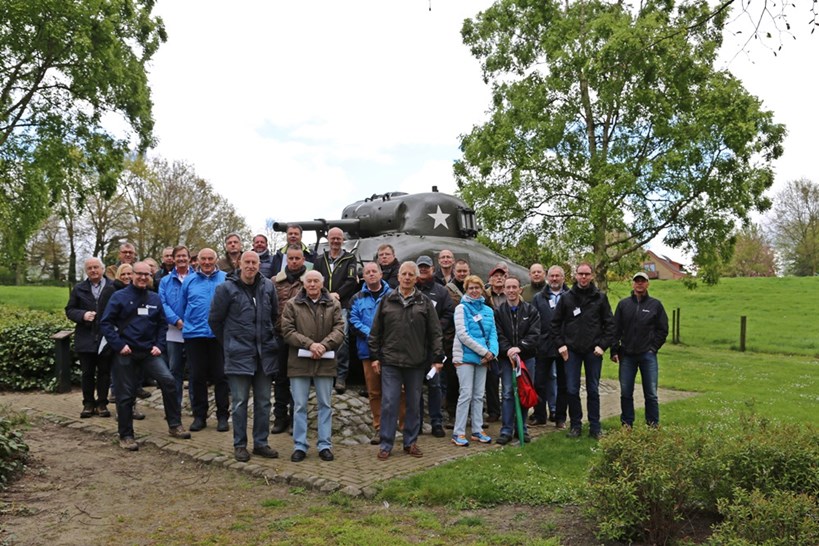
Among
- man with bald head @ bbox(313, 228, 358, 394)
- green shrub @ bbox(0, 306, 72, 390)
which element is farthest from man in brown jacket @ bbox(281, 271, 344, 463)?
green shrub @ bbox(0, 306, 72, 390)

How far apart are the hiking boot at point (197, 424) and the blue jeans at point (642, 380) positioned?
17.0 feet

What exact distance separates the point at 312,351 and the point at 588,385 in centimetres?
351

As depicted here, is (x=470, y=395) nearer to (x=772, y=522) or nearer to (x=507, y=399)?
(x=507, y=399)

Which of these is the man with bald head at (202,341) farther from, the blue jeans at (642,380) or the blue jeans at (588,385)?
the blue jeans at (642,380)

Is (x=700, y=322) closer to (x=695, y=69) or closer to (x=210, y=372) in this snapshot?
(x=695, y=69)

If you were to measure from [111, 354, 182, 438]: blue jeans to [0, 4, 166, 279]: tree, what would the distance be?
49.1ft

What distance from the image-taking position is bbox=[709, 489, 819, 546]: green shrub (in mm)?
4070

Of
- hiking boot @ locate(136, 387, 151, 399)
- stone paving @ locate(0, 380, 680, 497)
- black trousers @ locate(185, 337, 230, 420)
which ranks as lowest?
stone paving @ locate(0, 380, 680, 497)

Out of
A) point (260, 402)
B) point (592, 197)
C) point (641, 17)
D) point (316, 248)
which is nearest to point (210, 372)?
point (260, 402)

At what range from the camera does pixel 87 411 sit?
31.1 feet

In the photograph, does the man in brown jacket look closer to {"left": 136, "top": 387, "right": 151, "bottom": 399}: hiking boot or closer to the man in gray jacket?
the man in gray jacket

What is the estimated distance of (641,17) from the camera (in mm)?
21688

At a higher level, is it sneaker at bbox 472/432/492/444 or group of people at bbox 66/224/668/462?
group of people at bbox 66/224/668/462

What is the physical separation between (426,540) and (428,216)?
7.67 m
